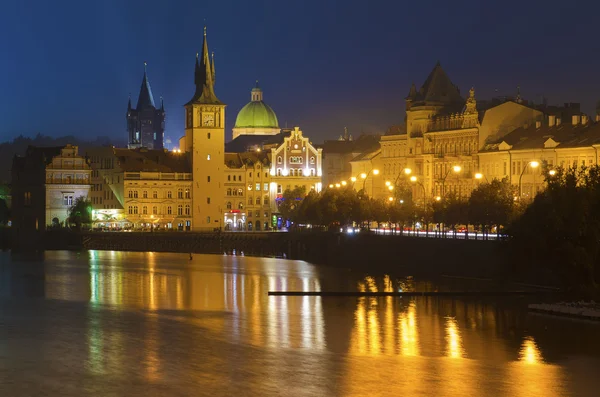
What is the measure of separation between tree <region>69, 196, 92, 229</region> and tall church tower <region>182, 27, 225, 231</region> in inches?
672

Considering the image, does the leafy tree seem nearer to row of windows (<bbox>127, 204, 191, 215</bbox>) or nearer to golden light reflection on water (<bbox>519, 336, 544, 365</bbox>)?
row of windows (<bbox>127, 204, 191, 215</bbox>)

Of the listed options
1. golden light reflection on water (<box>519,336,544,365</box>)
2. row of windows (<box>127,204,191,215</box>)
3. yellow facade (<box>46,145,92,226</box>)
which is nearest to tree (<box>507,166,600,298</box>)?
golden light reflection on water (<box>519,336,544,365</box>)

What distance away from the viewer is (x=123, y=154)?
192 metres

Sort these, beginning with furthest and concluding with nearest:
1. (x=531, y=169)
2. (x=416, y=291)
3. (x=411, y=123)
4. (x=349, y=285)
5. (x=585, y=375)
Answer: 1. (x=411, y=123)
2. (x=531, y=169)
3. (x=349, y=285)
4. (x=416, y=291)
5. (x=585, y=375)

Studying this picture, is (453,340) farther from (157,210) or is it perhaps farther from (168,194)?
(168,194)

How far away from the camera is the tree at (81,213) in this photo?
564 ft

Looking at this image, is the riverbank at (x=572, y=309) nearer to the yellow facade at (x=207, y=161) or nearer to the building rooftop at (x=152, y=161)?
the yellow facade at (x=207, y=161)

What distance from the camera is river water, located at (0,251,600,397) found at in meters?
48.9

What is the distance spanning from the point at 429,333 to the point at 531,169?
228 ft

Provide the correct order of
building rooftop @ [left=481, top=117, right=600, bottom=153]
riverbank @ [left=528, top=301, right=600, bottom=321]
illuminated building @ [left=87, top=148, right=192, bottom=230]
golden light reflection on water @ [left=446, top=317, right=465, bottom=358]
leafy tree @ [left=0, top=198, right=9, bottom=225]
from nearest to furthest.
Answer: golden light reflection on water @ [left=446, top=317, right=465, bottom=358], riverbank @ [left=528, top=301, right=600, bottom=321], building rooftop @ [left=481, top=117, right=600, bottom=153], illuminated building @ [left=87, top=148, right=192, bottom=230], leafy tree @ [left=0, top=198, right=9, bottom=225]

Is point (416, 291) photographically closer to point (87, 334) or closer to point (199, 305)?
point (199, 305)

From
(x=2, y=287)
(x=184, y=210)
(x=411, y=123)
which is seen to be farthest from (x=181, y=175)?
(x=2, y=287)

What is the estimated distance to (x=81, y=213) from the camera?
173 metres

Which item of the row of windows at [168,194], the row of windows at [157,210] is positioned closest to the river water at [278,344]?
the row of windows at [157,210]
